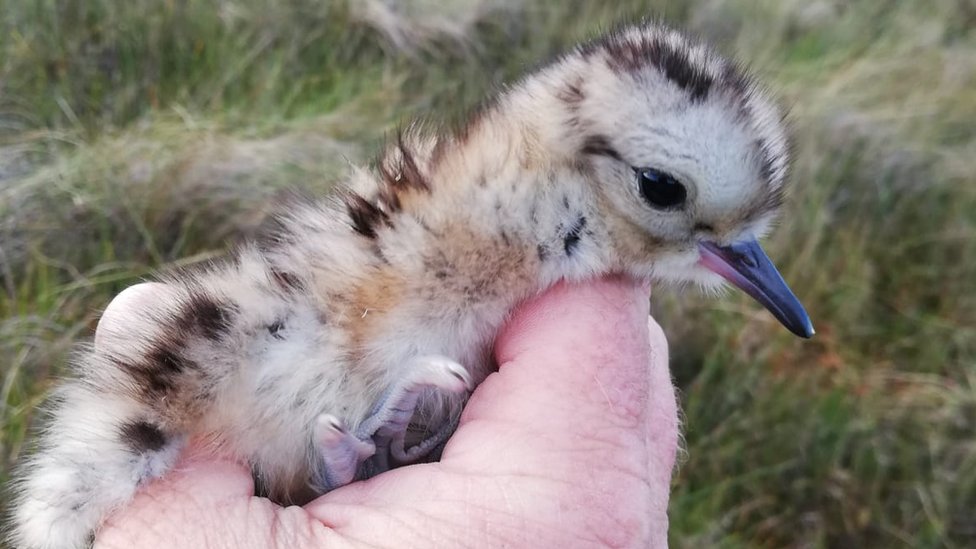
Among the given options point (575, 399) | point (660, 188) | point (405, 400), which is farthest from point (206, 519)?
point (660, 188)

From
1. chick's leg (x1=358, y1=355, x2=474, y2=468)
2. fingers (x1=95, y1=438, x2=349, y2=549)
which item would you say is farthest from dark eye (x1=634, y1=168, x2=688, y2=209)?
fingers (x1=95, y1=438, x2=349, y2=549)

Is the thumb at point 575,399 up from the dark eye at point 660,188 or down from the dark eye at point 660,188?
down

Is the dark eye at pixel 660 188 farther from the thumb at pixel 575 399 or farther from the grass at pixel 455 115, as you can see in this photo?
the grass at pixel 455 115

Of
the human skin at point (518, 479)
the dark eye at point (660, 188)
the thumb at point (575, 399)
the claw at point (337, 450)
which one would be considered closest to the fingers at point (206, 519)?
the human skin at point (518, 479)

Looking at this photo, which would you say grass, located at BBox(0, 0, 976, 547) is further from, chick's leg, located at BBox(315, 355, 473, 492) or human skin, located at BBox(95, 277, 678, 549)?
chick's leg, located at BBox(315, 355, 473, 492)

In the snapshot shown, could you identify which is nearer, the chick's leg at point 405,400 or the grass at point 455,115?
the chick's leg at point 405,400

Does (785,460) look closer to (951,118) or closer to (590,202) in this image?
(590,202)

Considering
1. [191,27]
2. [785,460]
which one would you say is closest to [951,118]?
[785,460]
